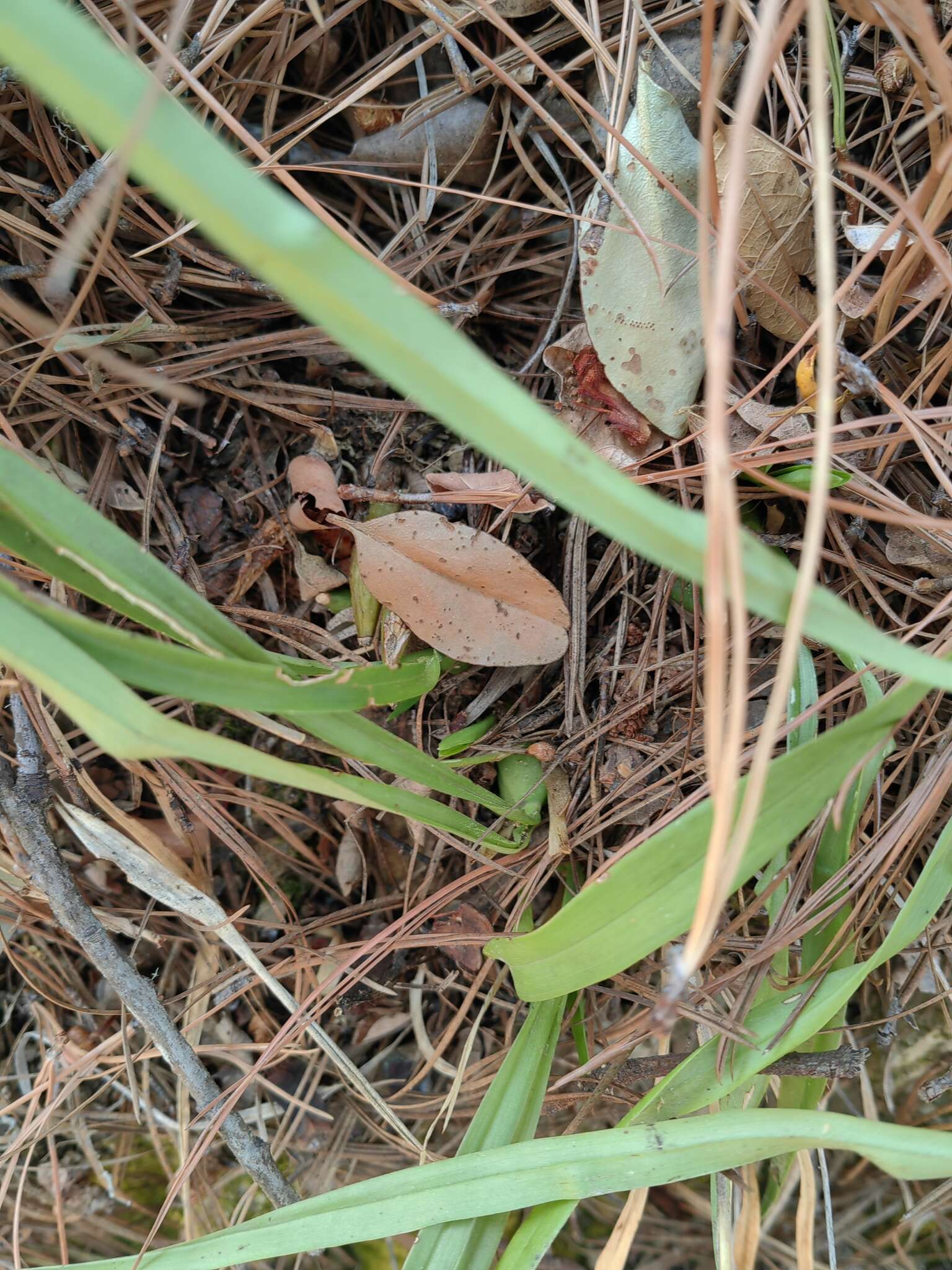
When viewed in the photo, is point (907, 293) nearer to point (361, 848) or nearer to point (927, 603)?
point (927, 603)

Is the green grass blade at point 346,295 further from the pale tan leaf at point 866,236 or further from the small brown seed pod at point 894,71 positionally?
the small brown seed pod at point 894,71

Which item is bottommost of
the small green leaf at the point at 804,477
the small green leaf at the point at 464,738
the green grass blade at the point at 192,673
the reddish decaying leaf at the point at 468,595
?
the small green leaf at the point at 464,738

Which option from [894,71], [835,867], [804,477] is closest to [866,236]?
[894,71]

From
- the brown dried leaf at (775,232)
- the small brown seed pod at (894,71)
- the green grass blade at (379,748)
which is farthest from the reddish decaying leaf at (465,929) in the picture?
the small brown seed pod at (894,71)

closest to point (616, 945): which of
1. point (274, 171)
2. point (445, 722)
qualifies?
point (445, 722)

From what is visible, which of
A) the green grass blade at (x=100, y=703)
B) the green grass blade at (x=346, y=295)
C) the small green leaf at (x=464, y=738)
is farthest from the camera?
the small green leaf at (x=464, y=738)

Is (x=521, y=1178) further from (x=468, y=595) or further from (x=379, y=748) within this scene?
(x=468, y=595)

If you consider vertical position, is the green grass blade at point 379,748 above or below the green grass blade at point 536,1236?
above

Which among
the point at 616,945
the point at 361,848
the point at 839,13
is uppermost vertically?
the point at 839,13
